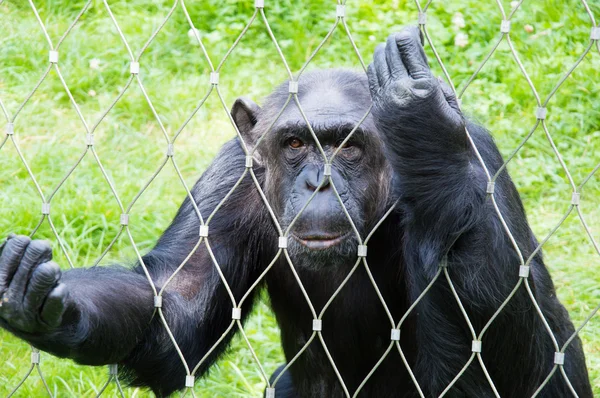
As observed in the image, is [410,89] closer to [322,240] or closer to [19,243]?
[322,240]

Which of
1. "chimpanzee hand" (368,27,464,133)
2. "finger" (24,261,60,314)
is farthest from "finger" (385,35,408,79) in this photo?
"finger" (24,261,60,314)

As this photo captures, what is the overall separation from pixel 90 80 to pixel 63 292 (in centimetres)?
435

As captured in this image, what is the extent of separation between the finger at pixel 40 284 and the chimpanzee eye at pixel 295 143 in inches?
49.7

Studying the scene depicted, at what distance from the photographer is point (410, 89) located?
142 inches

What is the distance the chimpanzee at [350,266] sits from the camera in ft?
12.1

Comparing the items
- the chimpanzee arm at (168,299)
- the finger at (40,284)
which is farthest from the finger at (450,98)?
the finger at (40,284)

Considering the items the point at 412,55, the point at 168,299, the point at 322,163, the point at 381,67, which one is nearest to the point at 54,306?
the point at 168,299

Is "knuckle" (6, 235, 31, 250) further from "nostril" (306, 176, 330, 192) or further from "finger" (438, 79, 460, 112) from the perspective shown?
"finger" (438, 79, 460, 112)

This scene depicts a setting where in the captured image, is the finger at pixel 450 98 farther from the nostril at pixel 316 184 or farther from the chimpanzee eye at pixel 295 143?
the chimpanzee eye at pixel 295 143

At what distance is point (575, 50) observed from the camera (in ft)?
24.1

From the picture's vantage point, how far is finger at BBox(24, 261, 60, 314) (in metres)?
3.60

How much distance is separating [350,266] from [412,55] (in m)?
1.19

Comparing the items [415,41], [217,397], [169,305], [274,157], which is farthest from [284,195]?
[217,397]

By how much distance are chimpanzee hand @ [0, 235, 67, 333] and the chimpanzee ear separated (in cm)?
145
